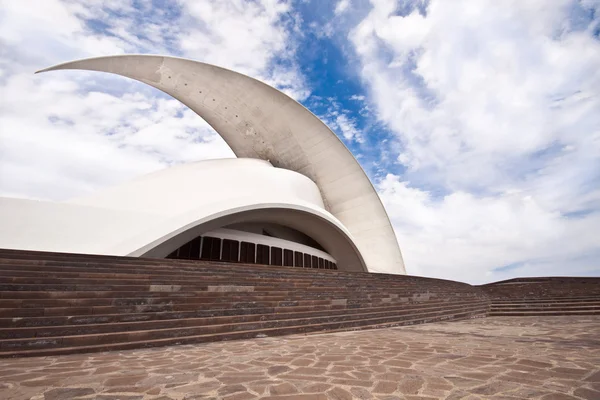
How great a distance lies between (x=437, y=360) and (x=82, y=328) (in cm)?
423

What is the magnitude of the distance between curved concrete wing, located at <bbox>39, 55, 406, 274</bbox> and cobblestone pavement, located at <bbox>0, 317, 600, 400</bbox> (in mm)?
17132

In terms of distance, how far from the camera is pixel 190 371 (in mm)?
2822

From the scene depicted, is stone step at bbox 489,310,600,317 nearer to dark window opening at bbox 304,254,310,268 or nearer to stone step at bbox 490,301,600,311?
stone step at bbox 490,301,600,311

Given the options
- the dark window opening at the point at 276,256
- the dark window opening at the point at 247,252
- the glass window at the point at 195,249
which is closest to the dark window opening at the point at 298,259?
the dark window opening at the point at 276,256

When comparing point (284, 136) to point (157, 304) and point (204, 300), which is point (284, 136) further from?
point (157, 304)

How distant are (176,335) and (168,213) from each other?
694 cm

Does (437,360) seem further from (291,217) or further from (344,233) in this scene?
(344,233)

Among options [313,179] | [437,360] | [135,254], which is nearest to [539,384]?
[437,360]

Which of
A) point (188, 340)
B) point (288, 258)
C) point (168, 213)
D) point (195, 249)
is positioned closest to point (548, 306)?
point (288, 258)

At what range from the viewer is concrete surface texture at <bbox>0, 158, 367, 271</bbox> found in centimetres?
835

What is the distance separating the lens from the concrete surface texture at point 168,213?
8.35 m

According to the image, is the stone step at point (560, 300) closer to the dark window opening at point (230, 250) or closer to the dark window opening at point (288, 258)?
the dark window opening at point (288, 258)

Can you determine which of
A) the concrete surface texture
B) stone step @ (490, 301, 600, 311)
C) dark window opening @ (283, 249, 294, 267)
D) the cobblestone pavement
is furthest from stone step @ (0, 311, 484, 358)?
dark window opening @ (283, 249, 294, 267)

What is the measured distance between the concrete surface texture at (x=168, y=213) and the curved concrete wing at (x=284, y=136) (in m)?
3.47
